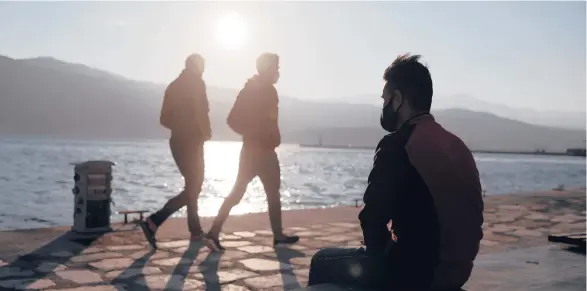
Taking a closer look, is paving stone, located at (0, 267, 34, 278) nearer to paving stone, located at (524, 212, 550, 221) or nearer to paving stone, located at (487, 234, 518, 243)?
paving stone, located at (487, 234, 518, 243)

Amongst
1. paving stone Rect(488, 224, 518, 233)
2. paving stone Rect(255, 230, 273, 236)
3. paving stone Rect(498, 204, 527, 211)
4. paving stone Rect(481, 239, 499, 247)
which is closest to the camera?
paving stone Rect(481, 239, 499, 247)

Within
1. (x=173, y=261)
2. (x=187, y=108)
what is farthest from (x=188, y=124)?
(x=173, y=261)

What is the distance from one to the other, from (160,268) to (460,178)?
3.34 m

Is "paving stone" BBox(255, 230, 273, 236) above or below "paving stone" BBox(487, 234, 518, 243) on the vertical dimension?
below

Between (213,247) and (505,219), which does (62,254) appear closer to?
(213,247)

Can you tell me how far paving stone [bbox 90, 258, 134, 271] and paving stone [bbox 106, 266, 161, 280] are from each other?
0.13 metres

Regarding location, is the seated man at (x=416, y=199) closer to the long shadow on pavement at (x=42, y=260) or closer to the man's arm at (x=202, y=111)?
the long shadow on pavement at (x=42, y=260)

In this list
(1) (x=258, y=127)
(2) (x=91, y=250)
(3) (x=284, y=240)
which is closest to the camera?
(2) (x=91, y=250)

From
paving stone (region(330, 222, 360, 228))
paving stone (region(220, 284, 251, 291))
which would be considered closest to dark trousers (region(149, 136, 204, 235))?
paving stone (region(220, 284, 251, 291))

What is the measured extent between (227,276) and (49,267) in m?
1.48

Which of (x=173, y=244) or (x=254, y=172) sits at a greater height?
(x=254, y=172)

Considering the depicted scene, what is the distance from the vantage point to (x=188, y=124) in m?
6.05

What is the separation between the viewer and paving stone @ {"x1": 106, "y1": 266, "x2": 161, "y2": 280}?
454cm

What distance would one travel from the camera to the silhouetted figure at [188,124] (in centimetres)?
605
